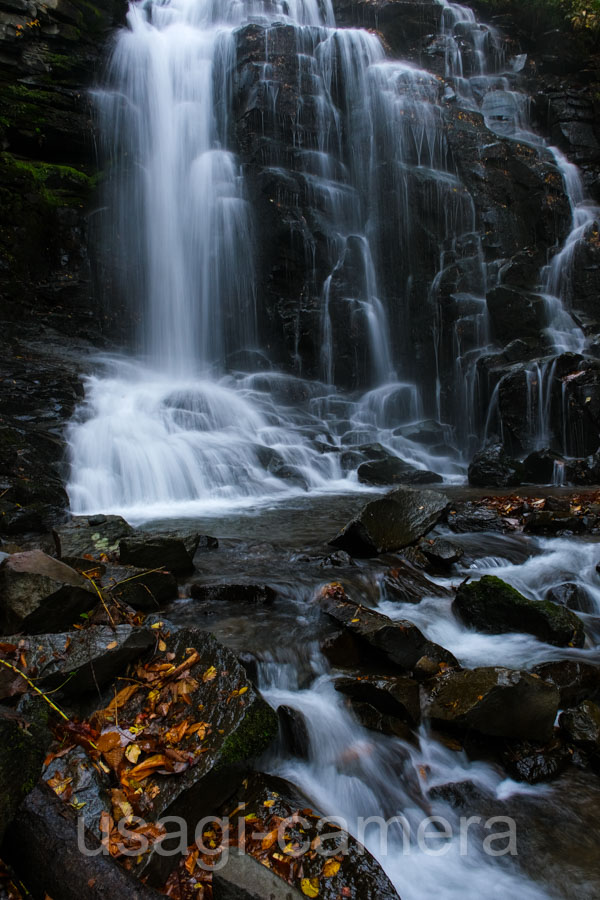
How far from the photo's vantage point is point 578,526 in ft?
24.2

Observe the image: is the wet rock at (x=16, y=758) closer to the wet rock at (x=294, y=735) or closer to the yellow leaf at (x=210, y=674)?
the yellow leaf at (x=210, y=674)

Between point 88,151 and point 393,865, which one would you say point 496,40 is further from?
point 393,865

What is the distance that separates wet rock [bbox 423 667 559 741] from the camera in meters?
3.17

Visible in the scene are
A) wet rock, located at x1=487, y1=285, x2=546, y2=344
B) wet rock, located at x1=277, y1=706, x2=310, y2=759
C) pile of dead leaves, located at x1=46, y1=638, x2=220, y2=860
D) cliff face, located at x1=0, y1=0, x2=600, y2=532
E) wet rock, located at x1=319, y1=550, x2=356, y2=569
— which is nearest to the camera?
pile of dead leaves, located at x1=46, y1=638, x2=220, y2=860

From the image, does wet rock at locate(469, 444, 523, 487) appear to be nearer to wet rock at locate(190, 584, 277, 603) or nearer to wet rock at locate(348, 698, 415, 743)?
wet rock at locate(190, 584, 277, 603)

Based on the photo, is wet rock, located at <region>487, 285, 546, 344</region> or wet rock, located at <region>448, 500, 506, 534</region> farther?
wet rock, located at <region>487, 285, 546, 344</region>

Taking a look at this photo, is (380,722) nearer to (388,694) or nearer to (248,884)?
(388,694)

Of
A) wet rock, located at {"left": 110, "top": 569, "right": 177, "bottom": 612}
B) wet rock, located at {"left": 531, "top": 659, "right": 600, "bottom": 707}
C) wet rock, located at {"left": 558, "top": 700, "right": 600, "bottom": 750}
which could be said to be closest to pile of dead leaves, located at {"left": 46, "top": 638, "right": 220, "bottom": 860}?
wet rock, located at {"left": 110, "top": 569, "right": 177, "bottom": 612}

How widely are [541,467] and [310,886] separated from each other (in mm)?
10765

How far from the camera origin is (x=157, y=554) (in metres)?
5.13

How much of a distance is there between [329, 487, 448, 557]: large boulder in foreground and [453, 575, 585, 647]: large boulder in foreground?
155 cm

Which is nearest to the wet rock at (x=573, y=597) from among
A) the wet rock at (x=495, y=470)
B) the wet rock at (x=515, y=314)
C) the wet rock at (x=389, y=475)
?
the wet rock at (x=495, y=470)

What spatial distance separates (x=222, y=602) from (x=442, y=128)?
2279 centimetres

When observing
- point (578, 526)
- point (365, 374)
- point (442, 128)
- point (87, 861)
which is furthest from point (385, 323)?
point (87, 861)
